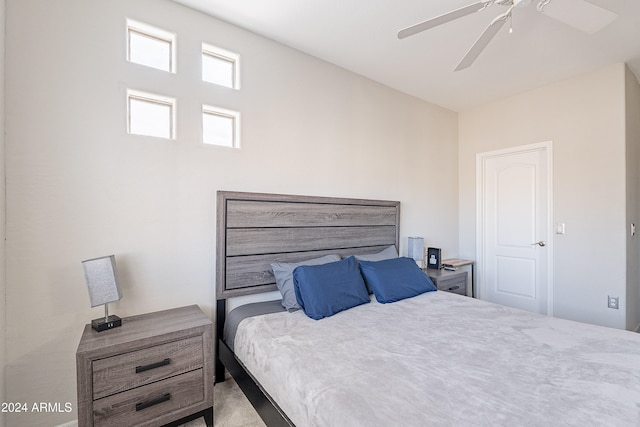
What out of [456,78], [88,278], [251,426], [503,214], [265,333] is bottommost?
Answer: [251,426]

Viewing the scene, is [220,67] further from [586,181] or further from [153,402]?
[586,181]

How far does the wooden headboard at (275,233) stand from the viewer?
2.26m

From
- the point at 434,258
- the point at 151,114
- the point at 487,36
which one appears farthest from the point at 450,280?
the point at 151,114

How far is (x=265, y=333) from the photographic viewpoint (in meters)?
1.77

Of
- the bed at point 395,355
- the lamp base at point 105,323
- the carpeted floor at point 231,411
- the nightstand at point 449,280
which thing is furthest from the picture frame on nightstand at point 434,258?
the lamp base at point 105,323

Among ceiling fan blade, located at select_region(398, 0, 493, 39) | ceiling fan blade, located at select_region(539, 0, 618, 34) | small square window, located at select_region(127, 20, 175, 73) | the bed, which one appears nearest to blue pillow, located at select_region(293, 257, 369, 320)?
the bed

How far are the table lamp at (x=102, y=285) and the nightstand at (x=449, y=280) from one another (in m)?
Answer: 2.79

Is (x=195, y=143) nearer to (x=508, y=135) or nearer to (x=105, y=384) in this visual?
(x=105, y=384)

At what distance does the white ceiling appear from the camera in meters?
2.15

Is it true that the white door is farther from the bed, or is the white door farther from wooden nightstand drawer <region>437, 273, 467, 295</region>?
the bed

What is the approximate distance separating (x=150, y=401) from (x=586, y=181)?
422cm

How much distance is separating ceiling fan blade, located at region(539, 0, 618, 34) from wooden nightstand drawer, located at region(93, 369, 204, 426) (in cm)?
282

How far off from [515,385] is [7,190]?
8.70ft

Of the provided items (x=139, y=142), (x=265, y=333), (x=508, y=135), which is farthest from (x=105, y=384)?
(x=508, y=135)
